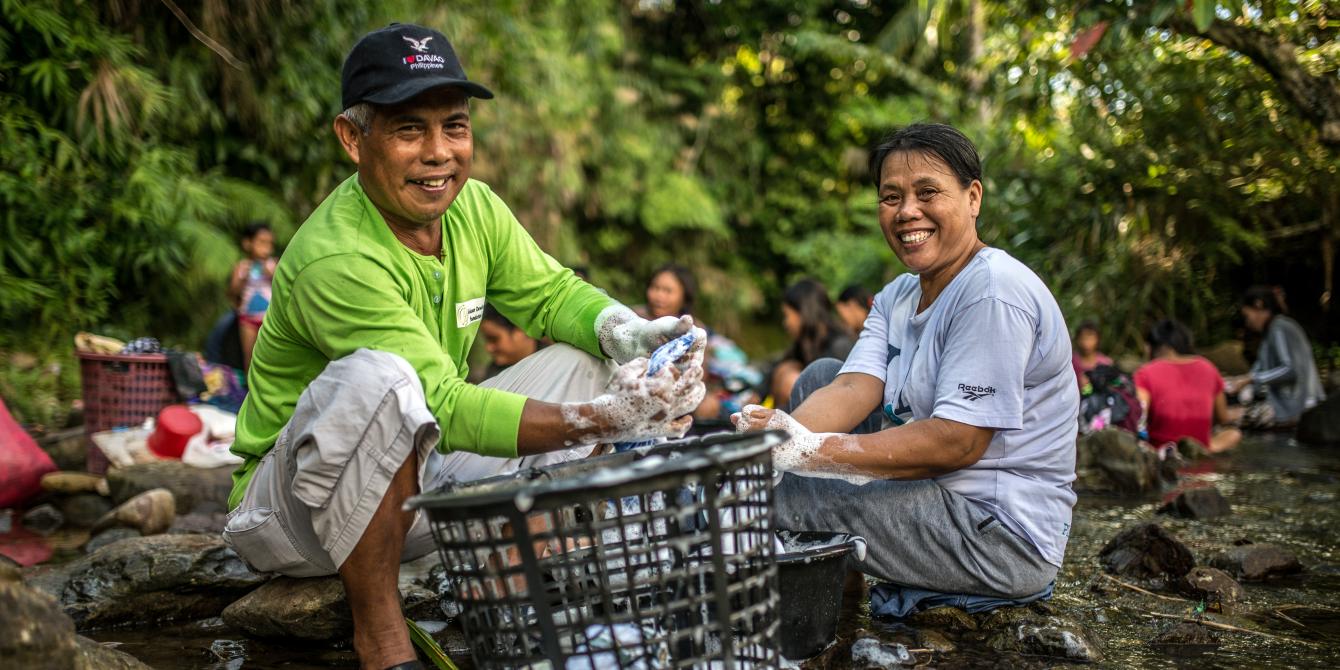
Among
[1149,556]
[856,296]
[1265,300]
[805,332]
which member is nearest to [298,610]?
[1149,556]

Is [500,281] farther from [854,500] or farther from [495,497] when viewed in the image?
[495,497]

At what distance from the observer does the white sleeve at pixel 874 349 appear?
290 centimetres

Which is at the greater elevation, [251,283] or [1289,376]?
[251,283]

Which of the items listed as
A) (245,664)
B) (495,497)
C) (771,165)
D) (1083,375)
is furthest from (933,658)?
(771,165)

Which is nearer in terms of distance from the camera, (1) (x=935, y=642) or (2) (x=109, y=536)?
(1) (x=935, y=642)

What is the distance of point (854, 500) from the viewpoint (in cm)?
265

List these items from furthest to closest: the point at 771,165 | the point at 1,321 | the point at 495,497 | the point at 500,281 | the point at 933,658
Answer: the point at 771,165 → the point at 1,321 → the point at 500,281 → the point at 933,658 → the point at 495,497

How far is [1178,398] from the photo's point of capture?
22.2 ft

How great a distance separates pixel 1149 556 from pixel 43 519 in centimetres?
471

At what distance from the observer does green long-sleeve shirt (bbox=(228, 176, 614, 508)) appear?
7.25 feet

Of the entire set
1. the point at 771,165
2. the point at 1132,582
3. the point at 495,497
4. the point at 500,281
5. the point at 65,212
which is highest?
the point at 771,165

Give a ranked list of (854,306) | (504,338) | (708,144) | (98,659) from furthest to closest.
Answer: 1. (708,144)
2. (854,306)
3. (504,338)
4. (98,659)

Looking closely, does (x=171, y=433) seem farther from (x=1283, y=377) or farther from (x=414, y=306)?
(x=1283, y=377)

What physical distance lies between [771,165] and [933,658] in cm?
1556
